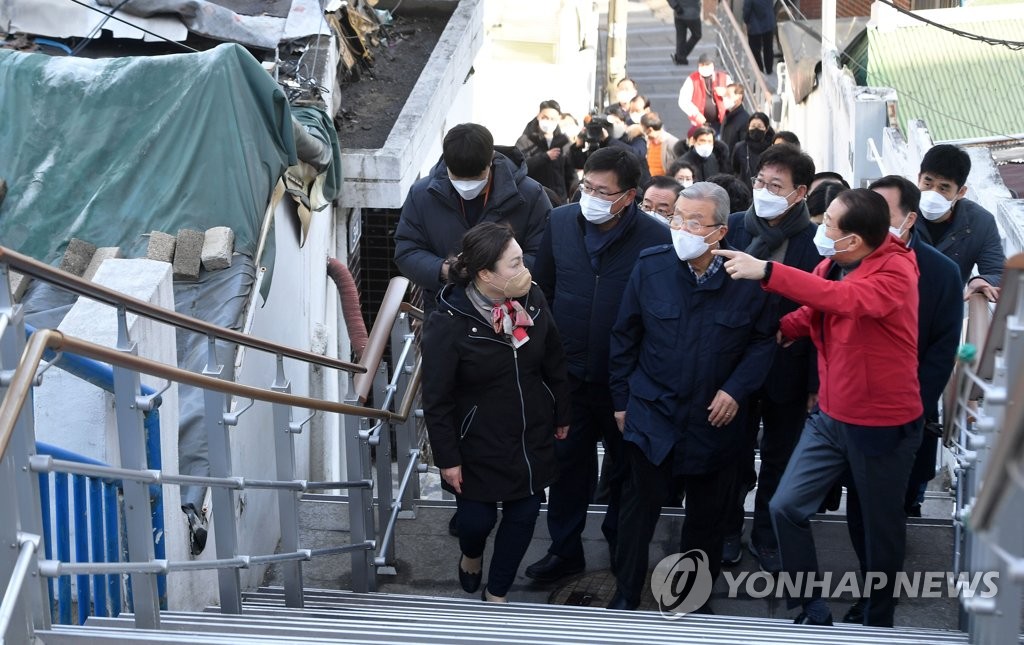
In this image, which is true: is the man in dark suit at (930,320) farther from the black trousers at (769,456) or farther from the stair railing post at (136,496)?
the stair railing post at (136,496)

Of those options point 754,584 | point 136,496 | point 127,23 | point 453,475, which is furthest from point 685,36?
point 136,496

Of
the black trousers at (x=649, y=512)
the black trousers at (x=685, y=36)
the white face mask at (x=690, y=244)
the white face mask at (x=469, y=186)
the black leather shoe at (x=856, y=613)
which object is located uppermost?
the white face mask at (x=690, y=244)

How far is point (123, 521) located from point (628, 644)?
1.72 meters

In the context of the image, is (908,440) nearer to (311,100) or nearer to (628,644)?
(628,644)

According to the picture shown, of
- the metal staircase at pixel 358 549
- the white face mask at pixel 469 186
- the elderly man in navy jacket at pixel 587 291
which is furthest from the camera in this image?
the white face mask at pixel 469 186

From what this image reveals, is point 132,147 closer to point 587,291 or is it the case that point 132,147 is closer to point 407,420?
point 407,420

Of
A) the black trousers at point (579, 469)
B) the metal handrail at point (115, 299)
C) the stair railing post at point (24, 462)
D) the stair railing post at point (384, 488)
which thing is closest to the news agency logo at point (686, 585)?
the black trousers at point (579, 469)

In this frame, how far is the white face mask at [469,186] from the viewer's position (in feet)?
19.6

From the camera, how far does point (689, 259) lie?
5082mm

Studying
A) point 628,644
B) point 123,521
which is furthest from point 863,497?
point 123,521

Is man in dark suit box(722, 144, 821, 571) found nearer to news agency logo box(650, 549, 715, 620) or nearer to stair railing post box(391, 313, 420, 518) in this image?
news agency logo box(650, 549, 715, 620)

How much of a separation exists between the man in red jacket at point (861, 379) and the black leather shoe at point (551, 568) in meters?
1.25

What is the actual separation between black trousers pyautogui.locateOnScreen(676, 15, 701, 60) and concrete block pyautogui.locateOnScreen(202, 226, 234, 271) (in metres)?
19.7

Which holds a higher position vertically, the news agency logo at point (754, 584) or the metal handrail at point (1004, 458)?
the metal handrail at point (1004, 458)
